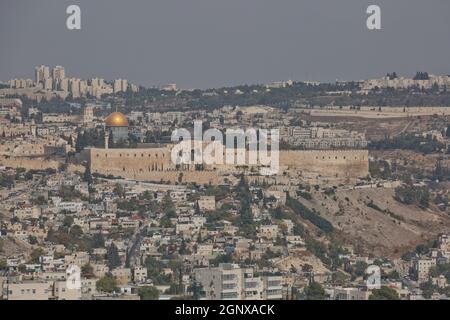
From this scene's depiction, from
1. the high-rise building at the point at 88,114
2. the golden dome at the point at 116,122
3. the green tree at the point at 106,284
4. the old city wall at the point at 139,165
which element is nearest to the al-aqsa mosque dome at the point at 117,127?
the golden dome at the point at 116,122

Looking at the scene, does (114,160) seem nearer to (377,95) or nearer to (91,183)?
Result: (91,183)

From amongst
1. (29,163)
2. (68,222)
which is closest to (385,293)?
(68,222)

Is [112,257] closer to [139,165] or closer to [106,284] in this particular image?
[106,284]

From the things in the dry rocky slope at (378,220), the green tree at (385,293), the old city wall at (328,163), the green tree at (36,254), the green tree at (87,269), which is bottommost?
the dry rocky slope at (378,220)

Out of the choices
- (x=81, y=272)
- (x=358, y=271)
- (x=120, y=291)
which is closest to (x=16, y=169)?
(x=358, y=271)

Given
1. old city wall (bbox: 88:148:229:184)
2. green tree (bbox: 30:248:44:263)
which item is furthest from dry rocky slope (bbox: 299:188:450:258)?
green tree (bbox: 30:248:44:263)

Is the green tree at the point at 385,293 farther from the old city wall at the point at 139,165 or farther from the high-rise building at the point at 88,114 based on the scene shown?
the high-rise building at the point at 88,114
